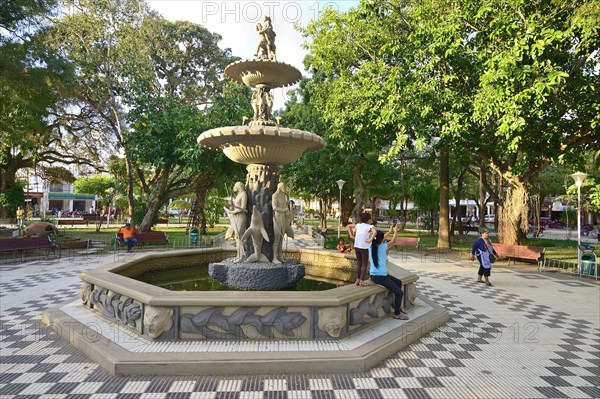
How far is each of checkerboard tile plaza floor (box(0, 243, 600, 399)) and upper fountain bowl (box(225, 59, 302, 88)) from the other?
5.36 m

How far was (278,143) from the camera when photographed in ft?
21.3

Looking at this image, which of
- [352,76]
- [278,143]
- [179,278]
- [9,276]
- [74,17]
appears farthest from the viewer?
[74,17]

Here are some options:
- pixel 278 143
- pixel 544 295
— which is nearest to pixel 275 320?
pixel 278 143

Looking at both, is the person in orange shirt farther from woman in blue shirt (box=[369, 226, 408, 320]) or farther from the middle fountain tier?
woman in blue shirt (box=[369, 226, 408, 320])

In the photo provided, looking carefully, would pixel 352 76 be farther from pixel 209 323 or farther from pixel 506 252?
pixel 209 323

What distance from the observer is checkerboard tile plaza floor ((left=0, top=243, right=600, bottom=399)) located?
3.89 metres

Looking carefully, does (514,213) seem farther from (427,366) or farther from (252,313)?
(252,313)

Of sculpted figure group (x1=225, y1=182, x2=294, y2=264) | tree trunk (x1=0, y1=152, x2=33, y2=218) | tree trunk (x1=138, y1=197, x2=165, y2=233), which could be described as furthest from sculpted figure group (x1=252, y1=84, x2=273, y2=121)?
tree trunk (x1=0, y1=152, x2=33, y2=218)

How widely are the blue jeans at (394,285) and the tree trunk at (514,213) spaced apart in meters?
10.6

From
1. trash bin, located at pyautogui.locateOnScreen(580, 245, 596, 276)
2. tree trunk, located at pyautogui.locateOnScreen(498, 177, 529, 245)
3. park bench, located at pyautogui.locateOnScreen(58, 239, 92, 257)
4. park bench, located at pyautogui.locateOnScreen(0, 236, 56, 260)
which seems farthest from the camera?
park bench, located at pyautogui.locateOnScreen(58, 239, 92, 257)

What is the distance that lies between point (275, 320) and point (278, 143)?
3.12 m

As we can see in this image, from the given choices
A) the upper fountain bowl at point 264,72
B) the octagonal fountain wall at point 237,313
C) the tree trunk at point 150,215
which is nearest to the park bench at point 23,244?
the tree trunk at point 150,215

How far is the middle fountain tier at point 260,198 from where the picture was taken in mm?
6531

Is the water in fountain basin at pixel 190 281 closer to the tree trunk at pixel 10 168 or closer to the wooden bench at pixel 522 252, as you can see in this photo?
the wooden bench at pixel 522 252
